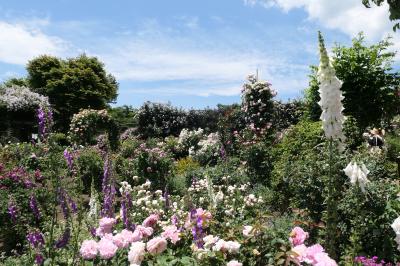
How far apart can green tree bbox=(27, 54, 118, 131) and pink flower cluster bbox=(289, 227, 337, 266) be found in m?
22.6

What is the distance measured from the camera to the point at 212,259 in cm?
285

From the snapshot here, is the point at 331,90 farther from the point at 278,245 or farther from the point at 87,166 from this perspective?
the point at 87,166

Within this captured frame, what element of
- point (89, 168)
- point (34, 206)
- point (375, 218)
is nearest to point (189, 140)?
point (89, 168)

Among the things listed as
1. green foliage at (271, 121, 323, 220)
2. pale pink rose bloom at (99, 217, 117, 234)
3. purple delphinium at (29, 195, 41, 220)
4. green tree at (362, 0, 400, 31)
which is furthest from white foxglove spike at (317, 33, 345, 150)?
green tree at (362, 0, 400, 31)

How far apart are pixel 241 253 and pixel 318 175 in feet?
8.02

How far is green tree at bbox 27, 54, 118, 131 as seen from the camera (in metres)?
25.8

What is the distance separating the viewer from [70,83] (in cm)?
2656

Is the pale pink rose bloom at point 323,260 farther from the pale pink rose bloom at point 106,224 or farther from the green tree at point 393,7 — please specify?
the green tree at point 393,7

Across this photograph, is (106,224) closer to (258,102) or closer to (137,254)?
(137,254)

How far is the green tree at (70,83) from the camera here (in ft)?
84.7

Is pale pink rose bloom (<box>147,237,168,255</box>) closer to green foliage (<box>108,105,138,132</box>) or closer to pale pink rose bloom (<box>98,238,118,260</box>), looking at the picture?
pale pink rose bloom (<box>98,238,118,260</box>)

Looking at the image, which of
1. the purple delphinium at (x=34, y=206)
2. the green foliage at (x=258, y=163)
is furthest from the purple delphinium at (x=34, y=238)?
the green foliage at (x=258, y=163)

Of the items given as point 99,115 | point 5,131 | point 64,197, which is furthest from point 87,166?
point 5,131

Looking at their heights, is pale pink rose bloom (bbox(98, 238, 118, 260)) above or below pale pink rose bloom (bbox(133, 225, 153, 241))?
below
